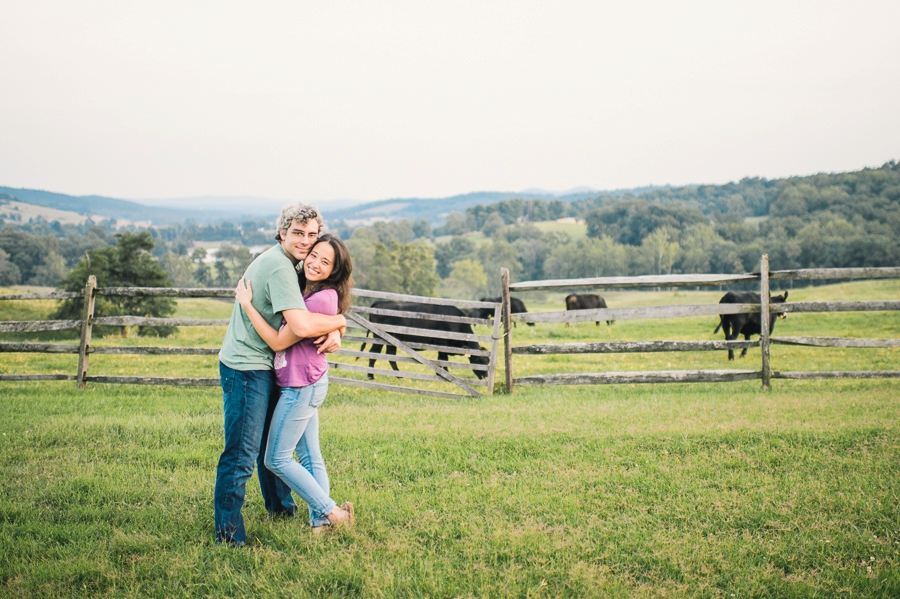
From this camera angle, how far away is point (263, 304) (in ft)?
11.6

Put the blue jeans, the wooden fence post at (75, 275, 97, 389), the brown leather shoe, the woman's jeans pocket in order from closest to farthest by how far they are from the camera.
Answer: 1. the blue jeans
2. the woman's jeans pocket
3. the brown leather shoe
4. the wooden fence post at (75, 275, 97, 389)

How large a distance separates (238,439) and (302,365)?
0.59m

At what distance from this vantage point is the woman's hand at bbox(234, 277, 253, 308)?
349cm

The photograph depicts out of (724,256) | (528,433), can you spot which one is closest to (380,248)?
(724,256)

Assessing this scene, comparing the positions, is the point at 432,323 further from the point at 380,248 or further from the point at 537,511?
the point at 380,248

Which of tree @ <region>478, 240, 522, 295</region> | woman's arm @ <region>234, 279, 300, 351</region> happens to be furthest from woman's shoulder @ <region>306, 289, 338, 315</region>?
tree @ <region>478, 240, 522, 295</region>

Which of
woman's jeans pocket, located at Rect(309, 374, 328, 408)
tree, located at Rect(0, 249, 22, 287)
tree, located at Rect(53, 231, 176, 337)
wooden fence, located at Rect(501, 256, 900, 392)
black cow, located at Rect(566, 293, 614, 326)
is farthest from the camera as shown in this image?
tree, located at Rect(0, 249, 22, 287)

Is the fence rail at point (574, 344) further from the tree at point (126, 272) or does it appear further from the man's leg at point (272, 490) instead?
the tree at point (126, 272)

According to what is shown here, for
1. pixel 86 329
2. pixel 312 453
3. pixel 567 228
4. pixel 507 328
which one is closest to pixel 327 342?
pixel 312 453

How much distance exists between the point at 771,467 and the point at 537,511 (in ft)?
7.34

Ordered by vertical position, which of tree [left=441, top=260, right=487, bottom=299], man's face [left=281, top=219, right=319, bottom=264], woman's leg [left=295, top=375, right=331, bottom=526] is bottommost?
tree [left=441, top=260, right=487, bottom=299]

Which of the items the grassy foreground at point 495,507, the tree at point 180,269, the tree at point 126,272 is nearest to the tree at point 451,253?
the tree at point 180,269

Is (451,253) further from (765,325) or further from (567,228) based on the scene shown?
(765,325)

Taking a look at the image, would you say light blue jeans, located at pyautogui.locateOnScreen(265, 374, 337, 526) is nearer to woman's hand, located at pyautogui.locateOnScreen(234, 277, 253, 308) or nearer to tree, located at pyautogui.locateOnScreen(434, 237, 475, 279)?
woman's hand, located at pyautogui.locateOnScreen(234, 277, 253, 308)
